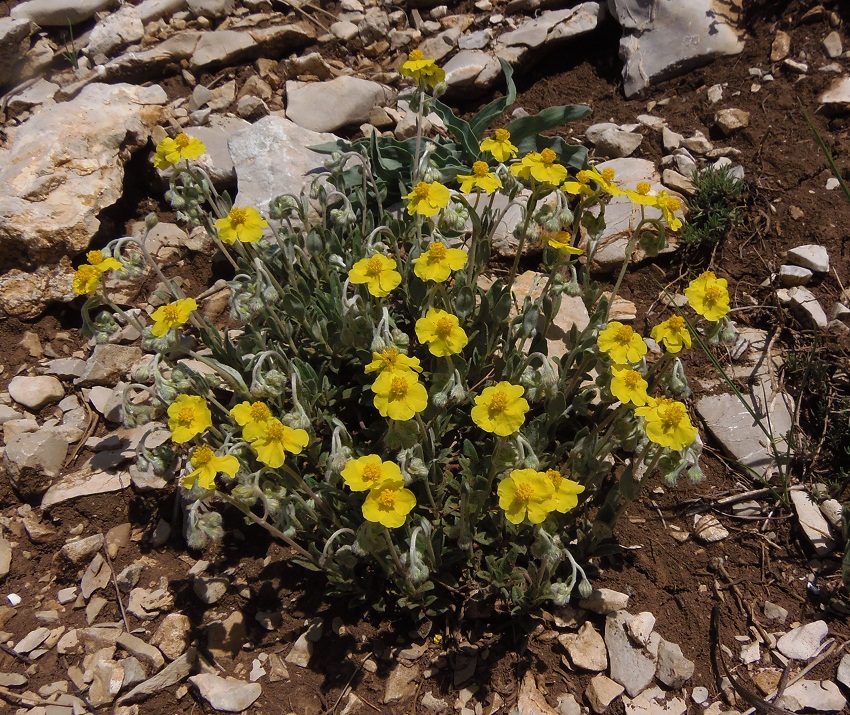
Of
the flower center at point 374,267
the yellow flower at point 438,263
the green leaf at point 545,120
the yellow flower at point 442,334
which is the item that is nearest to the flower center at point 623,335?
the yellow flower at point 442,334

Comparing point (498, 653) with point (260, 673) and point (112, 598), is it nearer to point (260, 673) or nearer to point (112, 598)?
point (260, 673)

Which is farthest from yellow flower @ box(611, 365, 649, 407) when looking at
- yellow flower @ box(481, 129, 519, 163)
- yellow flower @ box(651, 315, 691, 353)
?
yellow flower @ box(481, 129, 519, 163)

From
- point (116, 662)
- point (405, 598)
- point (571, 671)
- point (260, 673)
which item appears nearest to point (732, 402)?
point (571, 671)

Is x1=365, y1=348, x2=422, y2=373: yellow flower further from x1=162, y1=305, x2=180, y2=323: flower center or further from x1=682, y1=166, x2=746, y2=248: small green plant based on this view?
x1=682, y1=166, x2=746, y2=248: small green plant

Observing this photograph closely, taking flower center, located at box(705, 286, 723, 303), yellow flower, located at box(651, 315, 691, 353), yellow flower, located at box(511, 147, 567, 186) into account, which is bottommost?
yellow flower, located at box(651, 315, 691, 353)

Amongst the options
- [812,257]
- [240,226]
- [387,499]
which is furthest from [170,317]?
[812,257]

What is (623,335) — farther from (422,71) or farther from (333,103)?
(333,103)

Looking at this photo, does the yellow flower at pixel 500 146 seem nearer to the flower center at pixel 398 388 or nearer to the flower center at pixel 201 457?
the flower center at pixel 398 388
